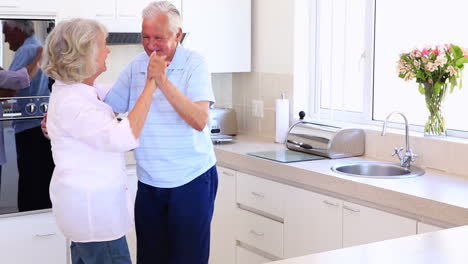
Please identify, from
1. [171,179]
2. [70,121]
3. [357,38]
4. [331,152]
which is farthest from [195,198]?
[357,38]

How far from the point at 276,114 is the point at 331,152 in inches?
24.6

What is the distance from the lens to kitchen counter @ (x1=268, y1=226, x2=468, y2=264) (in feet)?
5.72

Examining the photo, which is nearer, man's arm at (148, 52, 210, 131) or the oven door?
man's arm at (148, 52, 210, 131)

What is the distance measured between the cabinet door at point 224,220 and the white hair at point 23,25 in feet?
4.06

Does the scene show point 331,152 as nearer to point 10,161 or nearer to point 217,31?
point 217,31

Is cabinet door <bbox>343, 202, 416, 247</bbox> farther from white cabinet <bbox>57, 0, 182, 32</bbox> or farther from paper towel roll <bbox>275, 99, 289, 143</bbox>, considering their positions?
white cabinet <bbox>57, 0, 182, 32</bbox>

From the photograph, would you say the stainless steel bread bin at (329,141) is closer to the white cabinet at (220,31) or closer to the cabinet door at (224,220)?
the cabinet door at (224,220)

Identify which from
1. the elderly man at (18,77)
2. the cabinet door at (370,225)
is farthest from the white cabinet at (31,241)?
the cabinet door at (370,225)

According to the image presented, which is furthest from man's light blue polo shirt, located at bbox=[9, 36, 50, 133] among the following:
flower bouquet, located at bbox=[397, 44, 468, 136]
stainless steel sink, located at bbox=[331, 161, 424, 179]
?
flower bouquet, located at bbox=[397, 44, 468, 136]

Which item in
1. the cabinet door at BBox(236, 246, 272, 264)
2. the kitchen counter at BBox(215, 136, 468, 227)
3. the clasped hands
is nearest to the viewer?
the clasped hands

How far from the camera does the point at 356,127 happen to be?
12.4 feet

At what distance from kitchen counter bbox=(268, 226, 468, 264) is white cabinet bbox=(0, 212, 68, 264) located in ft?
7.67

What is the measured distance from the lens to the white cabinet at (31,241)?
3.72 meters

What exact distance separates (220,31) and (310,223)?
59.4 inches
